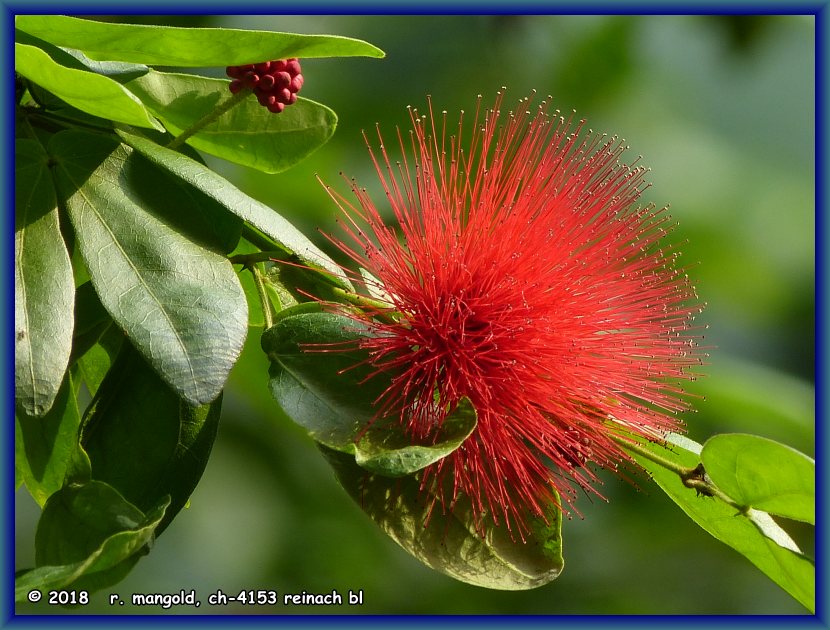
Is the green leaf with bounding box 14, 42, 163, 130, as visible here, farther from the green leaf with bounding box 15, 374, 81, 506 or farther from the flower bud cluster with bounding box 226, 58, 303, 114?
the green leaf with bounding box 15, 374, 81, 506

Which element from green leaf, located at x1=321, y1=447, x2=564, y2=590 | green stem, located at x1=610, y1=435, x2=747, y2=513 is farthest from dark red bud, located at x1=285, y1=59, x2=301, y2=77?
green stem, located at x1=610, y1=435, x2=747, y2=513

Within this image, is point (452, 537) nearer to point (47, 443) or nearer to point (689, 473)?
point (689, 473)

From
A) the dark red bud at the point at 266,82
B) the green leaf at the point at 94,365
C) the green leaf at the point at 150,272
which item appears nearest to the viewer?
the green leaf at the point at 150,272

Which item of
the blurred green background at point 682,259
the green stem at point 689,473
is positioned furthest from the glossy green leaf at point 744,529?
the blurred green background at point 682,259

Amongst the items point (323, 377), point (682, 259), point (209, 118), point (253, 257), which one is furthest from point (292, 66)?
point (682, 259)

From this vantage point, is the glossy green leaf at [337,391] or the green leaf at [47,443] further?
the green leaf at [47,443]

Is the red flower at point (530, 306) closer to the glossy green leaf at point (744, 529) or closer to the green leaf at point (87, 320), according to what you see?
the glossy green leaf at point (744, 529)

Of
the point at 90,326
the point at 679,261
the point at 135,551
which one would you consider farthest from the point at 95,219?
the point at 679,261
